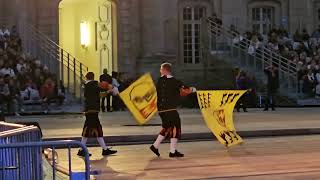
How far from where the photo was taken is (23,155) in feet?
22.7

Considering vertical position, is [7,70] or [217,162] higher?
[7,70]

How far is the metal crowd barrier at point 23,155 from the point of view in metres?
6.73

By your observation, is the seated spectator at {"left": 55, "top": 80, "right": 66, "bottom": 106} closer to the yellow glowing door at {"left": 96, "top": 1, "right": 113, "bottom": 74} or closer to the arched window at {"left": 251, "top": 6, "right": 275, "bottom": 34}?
the yellow glowing door at {"left": 96, "top": 1, "right": 113, "bottom": 74}

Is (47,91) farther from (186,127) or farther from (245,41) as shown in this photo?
(245,41)

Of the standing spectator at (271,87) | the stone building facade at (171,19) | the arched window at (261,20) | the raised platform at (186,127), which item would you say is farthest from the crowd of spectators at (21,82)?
the arched window at (261,20)

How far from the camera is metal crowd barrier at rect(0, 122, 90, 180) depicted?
6727mm

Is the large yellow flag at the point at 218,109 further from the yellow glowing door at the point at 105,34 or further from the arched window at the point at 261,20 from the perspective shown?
the arched window at the point at 261,20

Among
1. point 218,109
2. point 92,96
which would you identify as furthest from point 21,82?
point 218,109

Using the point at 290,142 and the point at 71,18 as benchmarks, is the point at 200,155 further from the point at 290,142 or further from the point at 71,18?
the point at 71,18

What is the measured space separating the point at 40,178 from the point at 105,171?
460 cm

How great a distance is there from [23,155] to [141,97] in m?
10.2

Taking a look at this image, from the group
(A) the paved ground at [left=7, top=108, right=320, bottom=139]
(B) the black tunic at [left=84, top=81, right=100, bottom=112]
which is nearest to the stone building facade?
(A) the paved ground at [left=7, top=108, right=320, bottom=139]

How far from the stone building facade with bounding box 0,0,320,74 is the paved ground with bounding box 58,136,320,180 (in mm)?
19094

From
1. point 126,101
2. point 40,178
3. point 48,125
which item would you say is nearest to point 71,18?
point 48,125
